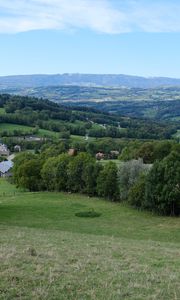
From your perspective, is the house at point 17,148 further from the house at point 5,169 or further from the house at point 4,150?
the house at point 5,169

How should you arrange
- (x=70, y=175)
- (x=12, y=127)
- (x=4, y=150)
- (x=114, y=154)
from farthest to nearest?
(x=12, y=127) → (x=4, y=150) → (x=114, y=154) → (x=70, y=175)

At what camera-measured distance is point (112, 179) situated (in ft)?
235

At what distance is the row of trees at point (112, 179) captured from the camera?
59.7m

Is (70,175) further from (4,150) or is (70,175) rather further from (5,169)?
(4,150)

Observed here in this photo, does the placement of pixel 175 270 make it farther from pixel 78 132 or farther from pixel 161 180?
pixel 78 132

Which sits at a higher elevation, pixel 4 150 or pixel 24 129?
pixel 24 129

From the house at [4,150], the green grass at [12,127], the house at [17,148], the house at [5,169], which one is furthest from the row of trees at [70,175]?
the green grass at [12,127]

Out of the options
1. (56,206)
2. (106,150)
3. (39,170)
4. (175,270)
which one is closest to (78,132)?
(106,150)

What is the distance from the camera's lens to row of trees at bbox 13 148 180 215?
59.7 m

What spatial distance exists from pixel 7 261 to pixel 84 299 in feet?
14.9

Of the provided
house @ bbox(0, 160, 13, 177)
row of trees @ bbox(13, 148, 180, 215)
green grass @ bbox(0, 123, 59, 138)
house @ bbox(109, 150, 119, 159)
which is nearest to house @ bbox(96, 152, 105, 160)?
house @ bbox(109, 150, 119, 159)

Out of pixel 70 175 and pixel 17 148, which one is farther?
pixel 17 148

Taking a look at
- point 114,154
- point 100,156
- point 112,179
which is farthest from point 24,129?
point 112,179

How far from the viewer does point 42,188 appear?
87438 mm
